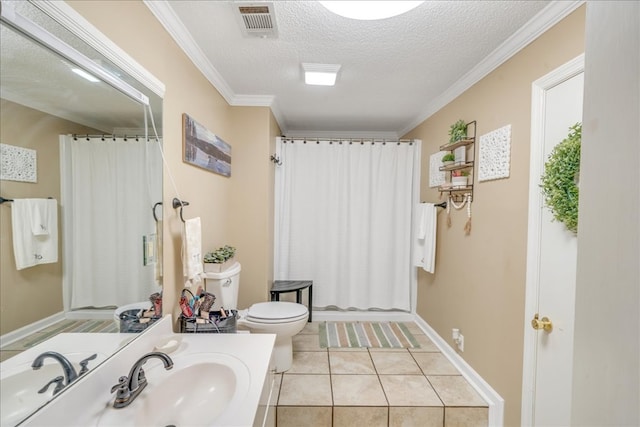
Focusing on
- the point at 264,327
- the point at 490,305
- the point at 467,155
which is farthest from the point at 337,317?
the point at 467,155

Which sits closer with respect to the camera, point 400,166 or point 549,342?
point 549,342

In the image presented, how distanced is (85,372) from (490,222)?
2123 millimetres

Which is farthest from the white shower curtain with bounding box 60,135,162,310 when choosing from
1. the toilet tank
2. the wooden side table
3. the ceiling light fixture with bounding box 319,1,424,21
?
the wooden side table

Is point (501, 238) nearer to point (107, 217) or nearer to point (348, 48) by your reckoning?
point (348, 48)

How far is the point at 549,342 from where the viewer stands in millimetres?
1285

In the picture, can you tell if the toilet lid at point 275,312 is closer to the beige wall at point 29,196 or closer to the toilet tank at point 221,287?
the toilet tank at point 221,287

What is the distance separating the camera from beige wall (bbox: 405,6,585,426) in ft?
4.58

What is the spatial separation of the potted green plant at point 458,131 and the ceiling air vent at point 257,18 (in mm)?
1456

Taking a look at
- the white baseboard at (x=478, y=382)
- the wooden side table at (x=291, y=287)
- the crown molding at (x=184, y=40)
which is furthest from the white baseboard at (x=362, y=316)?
the crown molding at (x=184, y=40)

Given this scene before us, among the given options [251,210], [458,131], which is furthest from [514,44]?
[251,210]

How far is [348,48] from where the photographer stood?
64.3 inches

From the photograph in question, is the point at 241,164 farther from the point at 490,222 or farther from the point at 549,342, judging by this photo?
the point at 549,342

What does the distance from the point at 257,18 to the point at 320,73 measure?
2.03 ft

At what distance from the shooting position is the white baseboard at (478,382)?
1584 mm
